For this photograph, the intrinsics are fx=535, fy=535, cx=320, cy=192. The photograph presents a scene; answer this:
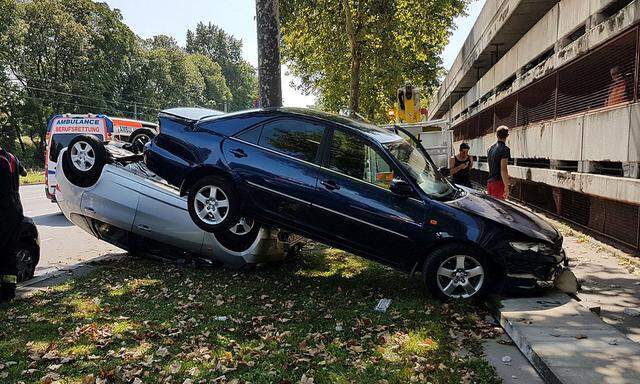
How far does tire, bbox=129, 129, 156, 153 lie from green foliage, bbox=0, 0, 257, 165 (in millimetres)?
39989

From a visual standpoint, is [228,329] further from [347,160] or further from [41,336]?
[347,160]

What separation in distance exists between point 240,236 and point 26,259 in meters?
2.87

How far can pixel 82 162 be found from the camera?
741cm

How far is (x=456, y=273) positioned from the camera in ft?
19.2

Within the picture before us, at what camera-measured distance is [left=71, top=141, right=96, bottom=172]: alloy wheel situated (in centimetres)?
737

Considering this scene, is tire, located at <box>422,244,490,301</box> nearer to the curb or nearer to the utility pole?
the curb

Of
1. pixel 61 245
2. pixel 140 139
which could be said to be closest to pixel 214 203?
pixel 140 139

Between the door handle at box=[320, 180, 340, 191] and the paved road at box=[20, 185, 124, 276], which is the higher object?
the door handle at box=[320, 180, 340, 191]

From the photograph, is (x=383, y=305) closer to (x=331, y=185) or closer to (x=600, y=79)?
(x=331, y=185)

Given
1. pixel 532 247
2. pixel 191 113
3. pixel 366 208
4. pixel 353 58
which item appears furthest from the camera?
pixel 353 58

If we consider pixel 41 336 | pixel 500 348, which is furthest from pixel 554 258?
pixel 41 336

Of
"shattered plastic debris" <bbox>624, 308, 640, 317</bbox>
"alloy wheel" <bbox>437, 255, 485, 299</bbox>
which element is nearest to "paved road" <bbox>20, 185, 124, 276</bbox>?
"alloy wheel" <bbox>437, 255, 485, 299</bbox>

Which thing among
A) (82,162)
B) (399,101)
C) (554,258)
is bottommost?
(554,258)

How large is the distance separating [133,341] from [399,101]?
15328mm
